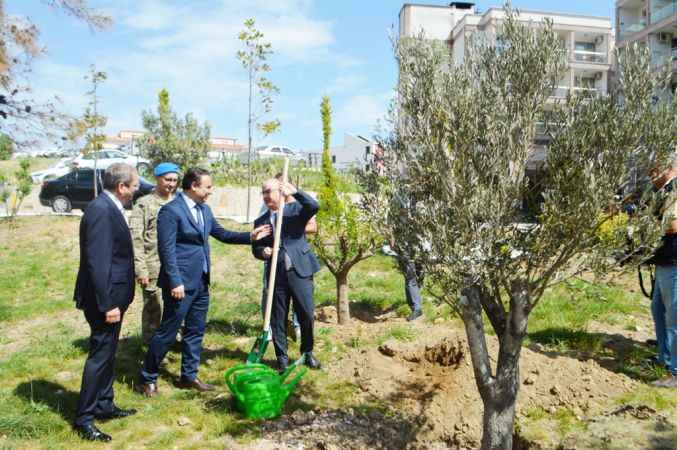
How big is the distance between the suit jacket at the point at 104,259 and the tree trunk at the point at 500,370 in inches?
112

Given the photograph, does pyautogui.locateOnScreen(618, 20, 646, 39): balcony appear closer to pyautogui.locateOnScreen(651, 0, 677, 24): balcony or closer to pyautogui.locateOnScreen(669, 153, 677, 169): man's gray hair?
pyautogui.locateOnScreen(651, 0, 677, 24): balcony

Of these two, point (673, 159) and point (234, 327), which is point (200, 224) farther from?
point (673, 159)

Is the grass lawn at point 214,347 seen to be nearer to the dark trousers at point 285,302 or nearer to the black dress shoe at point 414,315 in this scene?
the black dress shoe at point 414,315

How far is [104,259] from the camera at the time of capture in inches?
175

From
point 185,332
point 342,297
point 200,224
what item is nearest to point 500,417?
point 185,332

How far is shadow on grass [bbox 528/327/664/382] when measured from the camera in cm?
598

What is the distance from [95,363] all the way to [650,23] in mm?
40279

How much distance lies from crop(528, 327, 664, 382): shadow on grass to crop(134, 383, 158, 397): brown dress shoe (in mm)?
4316

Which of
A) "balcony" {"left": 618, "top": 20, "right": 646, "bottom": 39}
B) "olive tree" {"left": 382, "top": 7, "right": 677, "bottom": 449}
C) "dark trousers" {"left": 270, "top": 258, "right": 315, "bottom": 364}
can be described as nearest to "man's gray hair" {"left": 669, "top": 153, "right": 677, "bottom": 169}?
"olive tree" {"left": 382, "top": 7, "right": 677, "bottom": 449}

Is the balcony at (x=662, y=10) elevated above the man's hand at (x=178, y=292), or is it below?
above

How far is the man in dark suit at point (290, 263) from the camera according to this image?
578cm

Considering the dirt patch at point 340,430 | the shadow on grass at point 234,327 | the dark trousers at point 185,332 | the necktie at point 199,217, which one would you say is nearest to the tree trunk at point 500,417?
the dirt patch at point 340,430

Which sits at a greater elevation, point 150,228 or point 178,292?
point 150,228

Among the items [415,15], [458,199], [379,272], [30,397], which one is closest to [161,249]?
[30,397]
